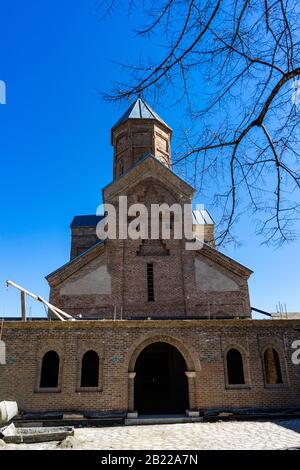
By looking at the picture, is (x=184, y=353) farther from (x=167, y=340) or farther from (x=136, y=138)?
(x=136, y=138)

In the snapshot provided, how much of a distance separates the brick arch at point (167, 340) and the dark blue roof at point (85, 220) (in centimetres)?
1746

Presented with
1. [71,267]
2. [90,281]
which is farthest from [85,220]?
[90,281]

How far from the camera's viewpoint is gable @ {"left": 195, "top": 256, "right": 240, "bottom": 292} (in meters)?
15.7

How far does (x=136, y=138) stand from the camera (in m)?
21.9

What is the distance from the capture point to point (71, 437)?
27.4ft

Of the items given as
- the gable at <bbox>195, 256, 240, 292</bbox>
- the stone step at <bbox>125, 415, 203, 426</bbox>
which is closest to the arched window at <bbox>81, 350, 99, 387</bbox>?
the stone step at <bbox>125, 415, 203, 426</bbox>

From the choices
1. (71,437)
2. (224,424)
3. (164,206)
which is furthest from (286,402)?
(164,206)

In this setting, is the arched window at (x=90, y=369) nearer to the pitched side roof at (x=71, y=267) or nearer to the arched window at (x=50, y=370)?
the arched window at (x=50, y=370)

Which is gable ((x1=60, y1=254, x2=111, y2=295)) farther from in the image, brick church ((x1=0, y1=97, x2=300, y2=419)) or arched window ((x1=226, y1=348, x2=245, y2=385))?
arched window ((x1=226, y1=348, x2=245, y2=385))

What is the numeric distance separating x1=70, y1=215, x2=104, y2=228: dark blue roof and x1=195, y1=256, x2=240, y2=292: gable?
1476cm

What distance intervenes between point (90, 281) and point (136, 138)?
35.1 feet

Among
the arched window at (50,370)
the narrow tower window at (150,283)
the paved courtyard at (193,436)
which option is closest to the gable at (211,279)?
the narrow tower window at (150,283)

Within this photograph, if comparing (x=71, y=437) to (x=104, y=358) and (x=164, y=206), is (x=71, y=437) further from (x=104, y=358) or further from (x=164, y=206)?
(x=164, y=206)
